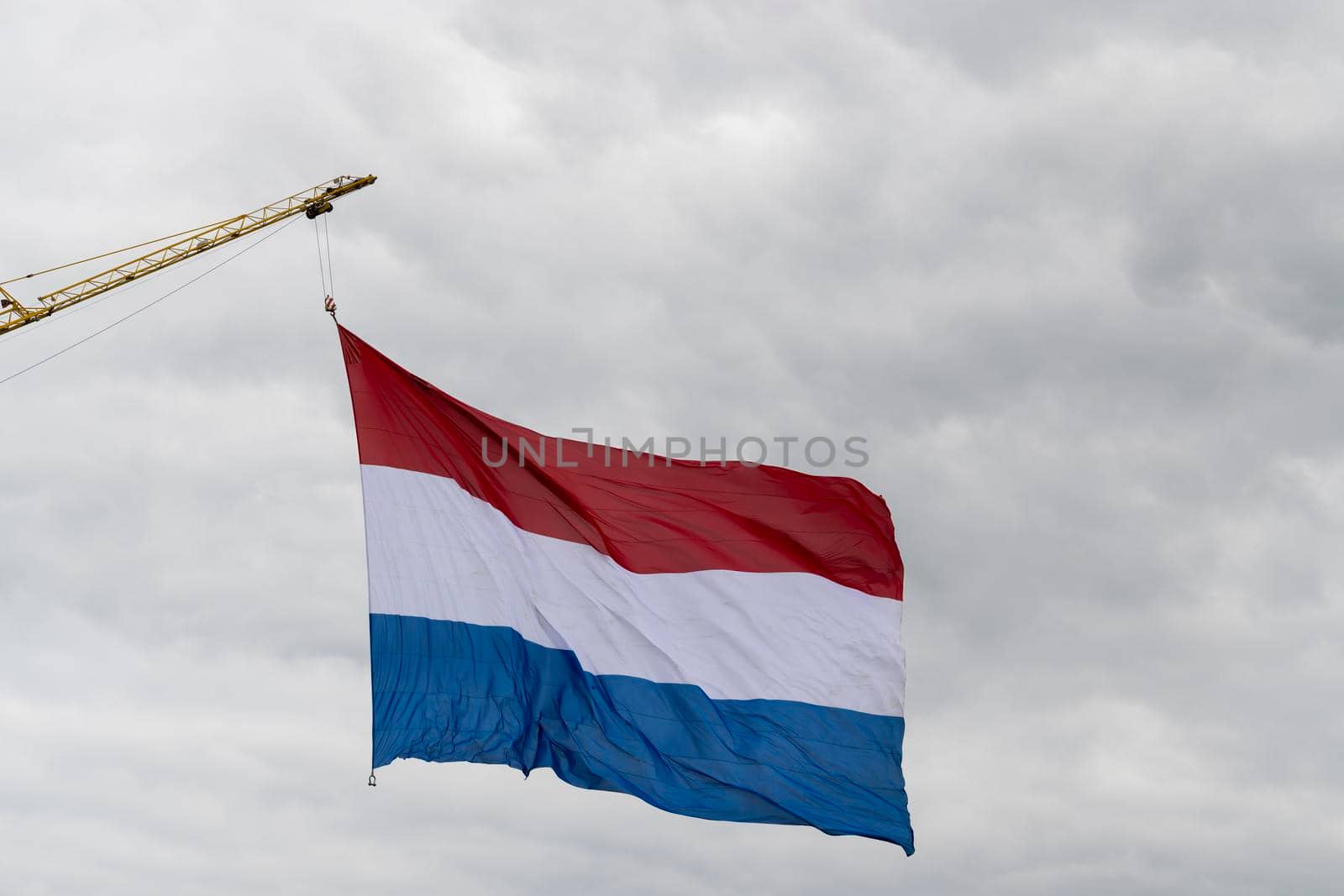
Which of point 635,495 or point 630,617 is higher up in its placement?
point 635,495

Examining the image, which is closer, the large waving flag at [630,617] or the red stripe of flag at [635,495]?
the large waving flag at [630,617]

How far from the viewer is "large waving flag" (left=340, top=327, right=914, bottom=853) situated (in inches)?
1334

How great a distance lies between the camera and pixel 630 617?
3712 centimetres

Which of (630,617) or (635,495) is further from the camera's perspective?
(635,495)

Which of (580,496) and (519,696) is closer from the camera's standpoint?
(519,696)

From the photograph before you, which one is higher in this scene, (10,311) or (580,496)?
(10,311)

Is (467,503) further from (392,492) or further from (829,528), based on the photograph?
(829,528)

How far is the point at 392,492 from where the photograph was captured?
34.6 meters

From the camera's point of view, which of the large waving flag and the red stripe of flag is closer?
the large waving flag

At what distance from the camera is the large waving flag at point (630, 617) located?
33.9m

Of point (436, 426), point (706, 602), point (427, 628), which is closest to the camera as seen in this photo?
point (427, 628)

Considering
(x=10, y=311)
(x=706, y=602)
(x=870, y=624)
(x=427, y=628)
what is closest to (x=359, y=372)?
(x=427, y=628)

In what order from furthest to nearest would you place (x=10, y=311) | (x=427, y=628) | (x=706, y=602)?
(x=10, y=311) < (x=706, y=602) < (x=427, y=628)

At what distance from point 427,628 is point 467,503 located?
3.24m
